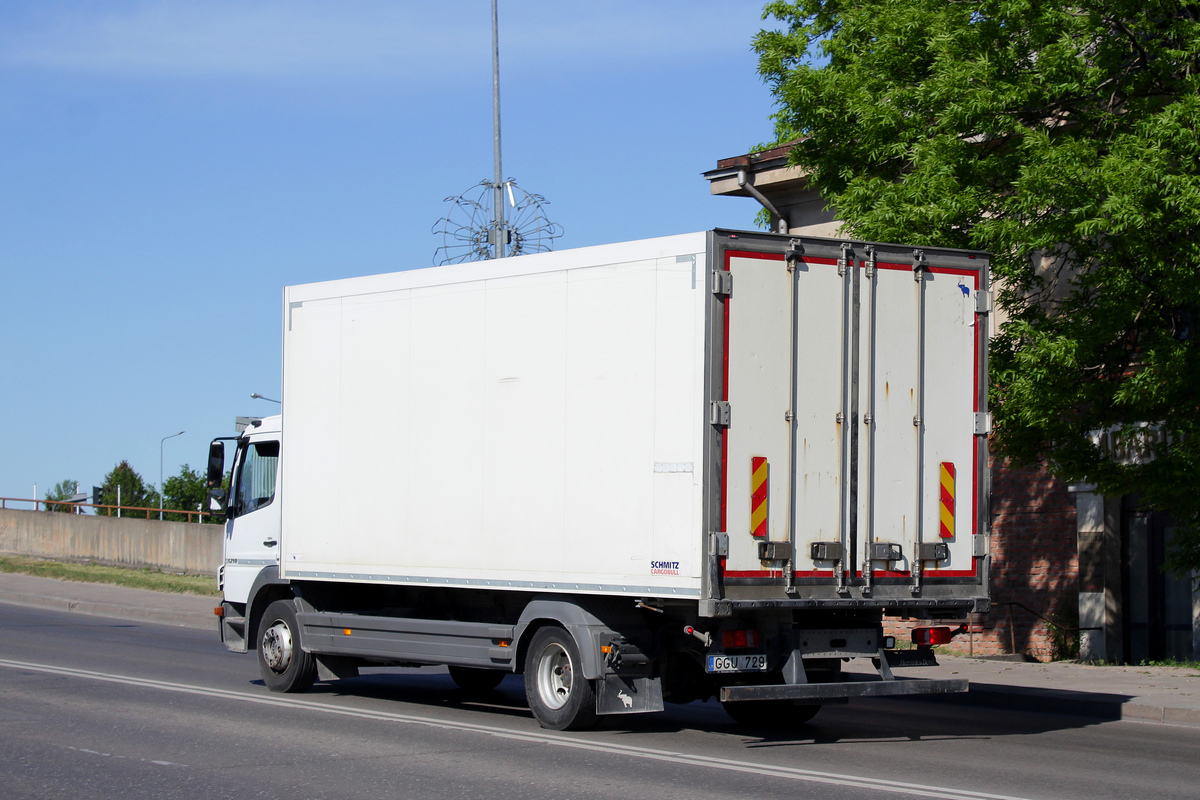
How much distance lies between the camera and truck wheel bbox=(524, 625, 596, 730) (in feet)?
34.6

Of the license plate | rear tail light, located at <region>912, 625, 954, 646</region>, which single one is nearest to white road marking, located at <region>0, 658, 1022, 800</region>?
the license plate

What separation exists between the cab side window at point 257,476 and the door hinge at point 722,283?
5.73 metres

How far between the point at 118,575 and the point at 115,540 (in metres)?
4.57

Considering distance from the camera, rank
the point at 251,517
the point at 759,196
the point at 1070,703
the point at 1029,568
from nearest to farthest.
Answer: the point at 1070,703 < the point at 251,517 < the point at 1029,568 < the point at 759,196

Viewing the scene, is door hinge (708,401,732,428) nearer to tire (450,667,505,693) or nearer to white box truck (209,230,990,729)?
white box truck (209,230,990,729)

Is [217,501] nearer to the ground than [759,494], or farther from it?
nearer to the ground

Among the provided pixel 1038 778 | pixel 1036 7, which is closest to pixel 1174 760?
pixel 1038 778

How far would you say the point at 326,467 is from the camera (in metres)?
12.9

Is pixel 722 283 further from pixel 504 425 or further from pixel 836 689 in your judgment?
pixel 836 689

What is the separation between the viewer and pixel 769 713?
38.9 feet

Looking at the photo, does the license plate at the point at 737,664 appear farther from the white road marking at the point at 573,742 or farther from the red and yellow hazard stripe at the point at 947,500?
the red and yellow hazard stripe at the point at 947,500

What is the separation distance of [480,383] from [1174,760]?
19.8ft

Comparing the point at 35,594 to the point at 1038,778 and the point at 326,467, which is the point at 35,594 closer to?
the point at 326,467

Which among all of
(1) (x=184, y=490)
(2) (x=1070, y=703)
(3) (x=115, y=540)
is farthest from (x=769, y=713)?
(1) (x=184, y=490)
